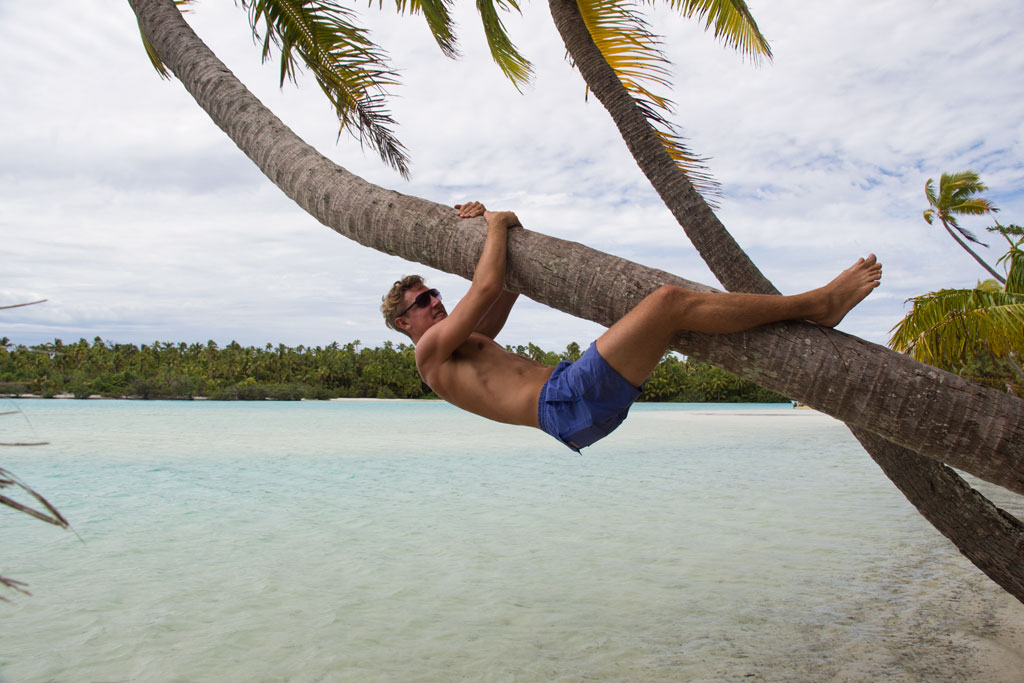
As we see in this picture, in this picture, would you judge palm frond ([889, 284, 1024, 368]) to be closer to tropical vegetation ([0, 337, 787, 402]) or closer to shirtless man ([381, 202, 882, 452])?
shirtless man ([381, 202, 882, 452])

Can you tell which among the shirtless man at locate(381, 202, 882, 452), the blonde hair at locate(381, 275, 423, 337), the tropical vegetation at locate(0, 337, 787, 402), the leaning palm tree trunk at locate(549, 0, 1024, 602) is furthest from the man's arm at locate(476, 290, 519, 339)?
the tropical vegetation at locate(0, 337, 787, 402)

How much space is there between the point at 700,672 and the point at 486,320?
9.16 ft

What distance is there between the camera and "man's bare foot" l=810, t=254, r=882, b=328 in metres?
2.09

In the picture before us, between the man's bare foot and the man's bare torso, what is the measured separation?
1098 millimetres

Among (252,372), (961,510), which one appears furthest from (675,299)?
(252,372)

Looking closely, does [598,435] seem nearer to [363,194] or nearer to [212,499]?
[363,194]

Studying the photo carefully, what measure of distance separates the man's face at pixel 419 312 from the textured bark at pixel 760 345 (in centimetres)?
43

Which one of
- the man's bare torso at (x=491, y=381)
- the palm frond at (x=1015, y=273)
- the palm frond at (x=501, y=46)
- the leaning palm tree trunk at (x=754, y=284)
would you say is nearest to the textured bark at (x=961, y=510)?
the leaning palm tree trunk at (x=754, y=284)

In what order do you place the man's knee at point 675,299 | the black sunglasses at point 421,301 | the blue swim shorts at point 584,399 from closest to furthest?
1. the man's knee at point 675,299
2. the blue swim shorts at point 584,399
3. the black sunglasses at point 421,301

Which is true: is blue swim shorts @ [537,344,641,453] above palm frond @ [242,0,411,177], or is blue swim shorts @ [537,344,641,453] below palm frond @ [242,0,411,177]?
below

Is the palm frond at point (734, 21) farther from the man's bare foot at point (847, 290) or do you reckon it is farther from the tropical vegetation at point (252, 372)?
the tropical vegetation at point (252, 372)

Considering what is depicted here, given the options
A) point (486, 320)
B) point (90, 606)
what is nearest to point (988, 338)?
point (486, 320)

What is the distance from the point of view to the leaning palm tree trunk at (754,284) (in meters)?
3.19

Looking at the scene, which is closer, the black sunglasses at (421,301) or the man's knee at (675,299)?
the man's knee at (675,299)
